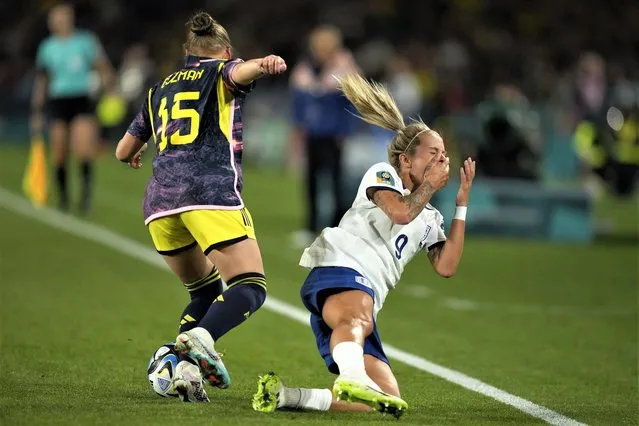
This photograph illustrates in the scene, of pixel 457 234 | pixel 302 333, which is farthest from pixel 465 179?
pixel 302 333

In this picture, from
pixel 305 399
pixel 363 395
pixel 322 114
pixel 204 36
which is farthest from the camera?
pixel 322 114

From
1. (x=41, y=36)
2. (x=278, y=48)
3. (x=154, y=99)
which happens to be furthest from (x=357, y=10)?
(x=154, y=99)

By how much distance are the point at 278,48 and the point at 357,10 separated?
2713mm

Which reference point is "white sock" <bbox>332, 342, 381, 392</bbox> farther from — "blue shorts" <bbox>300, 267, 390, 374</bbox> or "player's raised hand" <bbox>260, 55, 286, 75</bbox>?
"player's raised hand" <bbox>260, 55, 286, 75</bbox>

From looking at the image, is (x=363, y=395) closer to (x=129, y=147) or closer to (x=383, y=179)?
(x=383, y=179)

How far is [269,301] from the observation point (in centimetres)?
1193

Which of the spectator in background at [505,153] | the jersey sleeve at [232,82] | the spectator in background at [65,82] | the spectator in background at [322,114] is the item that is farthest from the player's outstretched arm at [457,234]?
the spectator in background at [505,153]

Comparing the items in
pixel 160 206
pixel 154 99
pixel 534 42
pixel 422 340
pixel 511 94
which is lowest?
pixel 422 340

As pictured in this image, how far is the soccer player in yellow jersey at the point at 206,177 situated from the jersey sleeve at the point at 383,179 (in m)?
0.65

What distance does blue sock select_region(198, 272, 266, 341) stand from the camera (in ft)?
22.6

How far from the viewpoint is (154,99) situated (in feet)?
24.4

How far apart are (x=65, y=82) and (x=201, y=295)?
10.4m

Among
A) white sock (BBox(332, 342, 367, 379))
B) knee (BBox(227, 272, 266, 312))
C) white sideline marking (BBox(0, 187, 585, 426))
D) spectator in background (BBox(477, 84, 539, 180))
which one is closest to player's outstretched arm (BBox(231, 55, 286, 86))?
knee (BBox(227, 272, 266, 312))

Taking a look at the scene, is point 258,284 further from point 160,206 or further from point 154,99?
point 154,99
